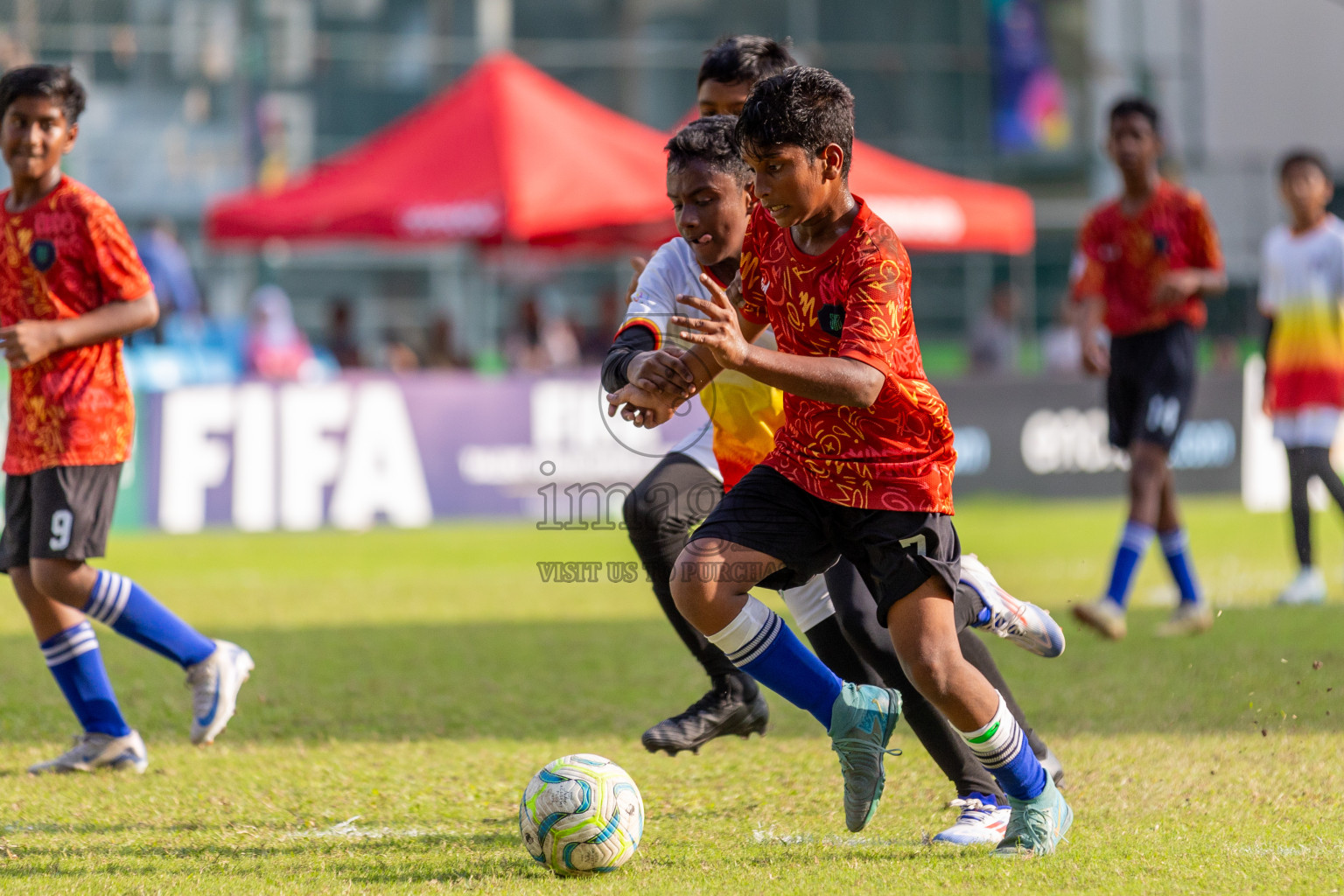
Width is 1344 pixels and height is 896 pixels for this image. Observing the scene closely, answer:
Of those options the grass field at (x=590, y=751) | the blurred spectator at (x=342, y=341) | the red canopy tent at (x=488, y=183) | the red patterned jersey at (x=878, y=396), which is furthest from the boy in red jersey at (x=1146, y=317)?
the blurred spectator at (x=342, y=341)

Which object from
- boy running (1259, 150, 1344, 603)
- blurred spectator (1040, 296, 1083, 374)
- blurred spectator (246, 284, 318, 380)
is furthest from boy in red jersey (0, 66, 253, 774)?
blurred spectator (1040, 296, 1083, 374)

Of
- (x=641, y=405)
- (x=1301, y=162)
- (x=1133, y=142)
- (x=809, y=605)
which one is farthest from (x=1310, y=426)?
(x=641, y=405)

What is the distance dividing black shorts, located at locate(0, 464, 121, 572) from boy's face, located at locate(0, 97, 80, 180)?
916 millimetres

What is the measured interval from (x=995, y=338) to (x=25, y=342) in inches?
612

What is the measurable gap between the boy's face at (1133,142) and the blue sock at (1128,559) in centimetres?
165

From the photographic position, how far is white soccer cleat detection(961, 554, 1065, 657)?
12.5 feet

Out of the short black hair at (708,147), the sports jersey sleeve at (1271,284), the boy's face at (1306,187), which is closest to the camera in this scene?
the short black hair at (708,147)

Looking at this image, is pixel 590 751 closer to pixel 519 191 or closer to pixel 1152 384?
pixel 1152 384

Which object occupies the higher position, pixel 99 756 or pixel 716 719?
pixel 716 719

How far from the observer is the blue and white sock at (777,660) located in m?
3.89

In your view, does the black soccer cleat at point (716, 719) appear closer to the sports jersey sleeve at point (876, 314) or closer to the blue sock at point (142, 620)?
the sports jersey sleeve at point (876, 314)

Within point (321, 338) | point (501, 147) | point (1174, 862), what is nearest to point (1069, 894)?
point (1174, 862)

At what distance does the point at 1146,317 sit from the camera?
738 centimetres

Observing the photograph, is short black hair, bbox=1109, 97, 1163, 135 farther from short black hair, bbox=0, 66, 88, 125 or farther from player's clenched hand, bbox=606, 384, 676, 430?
short black hair, bbox=0, 66, 88, 125
